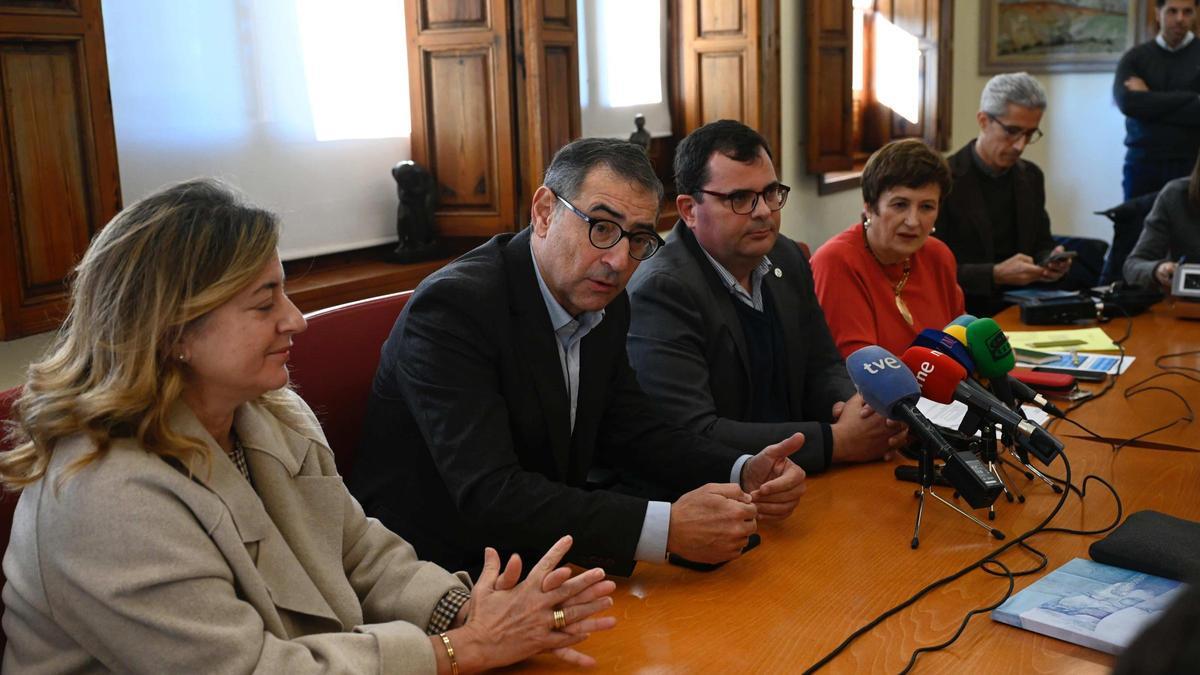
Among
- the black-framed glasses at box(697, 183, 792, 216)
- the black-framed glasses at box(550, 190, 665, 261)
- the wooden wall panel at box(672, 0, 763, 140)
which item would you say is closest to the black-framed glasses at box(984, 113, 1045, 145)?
the wooden wall panel at box(672, 0, 763, 140)

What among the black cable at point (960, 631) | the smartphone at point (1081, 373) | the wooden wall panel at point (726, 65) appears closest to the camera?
the black cable at point (960, 631)

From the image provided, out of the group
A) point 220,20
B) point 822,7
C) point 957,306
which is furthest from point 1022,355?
point 822,7

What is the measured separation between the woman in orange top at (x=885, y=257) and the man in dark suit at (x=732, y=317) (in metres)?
0.20

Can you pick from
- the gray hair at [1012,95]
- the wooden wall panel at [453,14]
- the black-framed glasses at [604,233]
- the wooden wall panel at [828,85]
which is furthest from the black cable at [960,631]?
the wooden wall panel at [828,85]

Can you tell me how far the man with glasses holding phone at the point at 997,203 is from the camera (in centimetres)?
417

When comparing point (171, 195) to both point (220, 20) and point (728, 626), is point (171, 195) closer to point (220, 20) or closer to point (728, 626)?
point (728, 626)

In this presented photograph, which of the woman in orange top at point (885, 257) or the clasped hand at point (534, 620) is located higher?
the woman in orange top at point (885, 257)

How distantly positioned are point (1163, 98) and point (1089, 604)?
563 centimetres

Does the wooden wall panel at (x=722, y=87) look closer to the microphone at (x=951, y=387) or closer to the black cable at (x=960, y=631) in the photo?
the microphone at (x=951, y=387)

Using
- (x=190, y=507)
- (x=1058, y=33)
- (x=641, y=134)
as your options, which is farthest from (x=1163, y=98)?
(x=190, y=507)

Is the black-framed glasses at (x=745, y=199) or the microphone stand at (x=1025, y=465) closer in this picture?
the microphone stand at (x=1025, y=465)

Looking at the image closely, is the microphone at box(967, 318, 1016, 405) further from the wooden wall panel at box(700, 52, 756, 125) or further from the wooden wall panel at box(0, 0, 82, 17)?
the wooden wall panel at box(700, 52, 756, 125)

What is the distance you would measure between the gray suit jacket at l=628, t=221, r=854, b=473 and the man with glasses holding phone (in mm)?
1534

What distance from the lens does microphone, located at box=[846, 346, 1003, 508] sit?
1.83 metres
